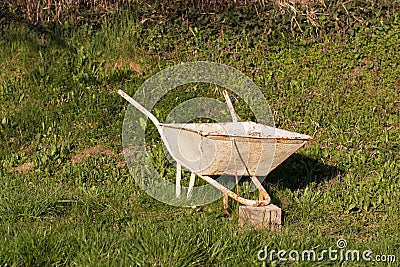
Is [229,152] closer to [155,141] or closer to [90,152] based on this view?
[155,141]

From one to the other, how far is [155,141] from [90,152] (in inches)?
29.8

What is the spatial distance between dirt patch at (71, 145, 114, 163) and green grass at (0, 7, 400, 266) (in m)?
0.04

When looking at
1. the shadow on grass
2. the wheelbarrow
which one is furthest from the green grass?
the wheelbarrow

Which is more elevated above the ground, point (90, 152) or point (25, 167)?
point (90, 152)

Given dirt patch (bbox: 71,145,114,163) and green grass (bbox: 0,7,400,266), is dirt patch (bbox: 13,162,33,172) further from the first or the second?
dirt patch (bbox: 71,145,114,163)

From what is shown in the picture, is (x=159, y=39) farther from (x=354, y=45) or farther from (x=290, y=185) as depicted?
(x=290, y=185)

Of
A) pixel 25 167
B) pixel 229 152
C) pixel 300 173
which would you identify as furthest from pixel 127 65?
pixel 229 152

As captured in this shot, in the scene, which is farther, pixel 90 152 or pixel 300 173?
pixel 90 152

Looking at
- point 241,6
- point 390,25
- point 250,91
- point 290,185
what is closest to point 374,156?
point 290,185

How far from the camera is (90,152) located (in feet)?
25.3

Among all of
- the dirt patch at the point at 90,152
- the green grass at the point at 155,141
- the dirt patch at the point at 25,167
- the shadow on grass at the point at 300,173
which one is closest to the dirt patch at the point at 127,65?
the green grass at the point at 155,141

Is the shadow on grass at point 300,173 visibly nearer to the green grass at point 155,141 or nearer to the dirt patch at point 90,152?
→ the green grass at point 155,141

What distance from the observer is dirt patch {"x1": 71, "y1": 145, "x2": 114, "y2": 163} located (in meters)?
7.63

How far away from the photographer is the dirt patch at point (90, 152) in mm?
7629
